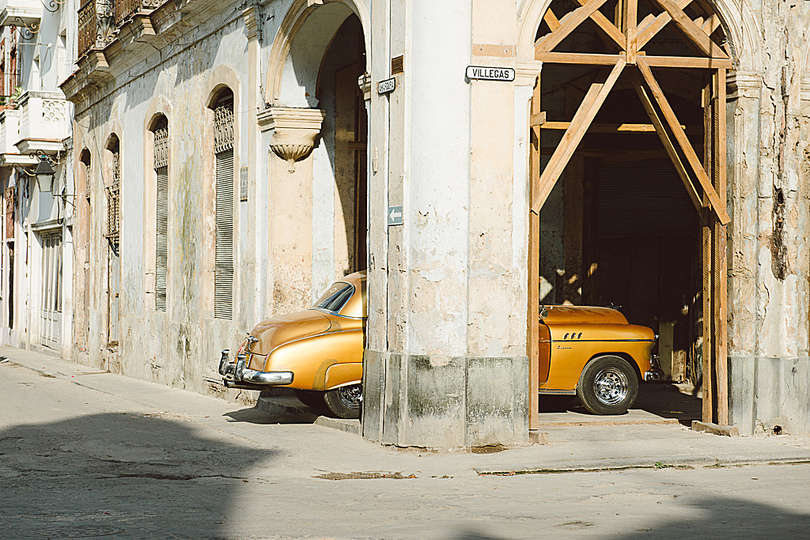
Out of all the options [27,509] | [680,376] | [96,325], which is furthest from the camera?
[96,325]

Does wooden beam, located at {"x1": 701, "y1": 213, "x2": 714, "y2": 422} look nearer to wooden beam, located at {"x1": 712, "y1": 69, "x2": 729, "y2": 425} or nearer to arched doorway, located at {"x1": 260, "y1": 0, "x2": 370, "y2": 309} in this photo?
wooden beam, located at {"x1": 712, "y1": 69, "x2": 729, "y2": 425}

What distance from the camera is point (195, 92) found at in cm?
1727

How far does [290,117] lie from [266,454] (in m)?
5.41

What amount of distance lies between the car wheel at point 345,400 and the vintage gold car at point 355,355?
1cm

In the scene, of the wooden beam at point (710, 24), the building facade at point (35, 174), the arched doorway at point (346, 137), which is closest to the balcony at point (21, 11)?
the building facade at point (35, 174)

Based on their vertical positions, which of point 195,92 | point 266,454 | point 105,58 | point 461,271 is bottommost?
point 266,454

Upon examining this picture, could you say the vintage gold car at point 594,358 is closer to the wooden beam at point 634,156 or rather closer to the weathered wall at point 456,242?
the weathered wall at point 456,242

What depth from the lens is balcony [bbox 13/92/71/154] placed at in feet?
87.8

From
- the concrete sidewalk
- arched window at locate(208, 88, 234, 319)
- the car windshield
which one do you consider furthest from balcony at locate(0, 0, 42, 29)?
the car windshield

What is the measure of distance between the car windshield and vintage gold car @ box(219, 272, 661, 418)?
14 mm

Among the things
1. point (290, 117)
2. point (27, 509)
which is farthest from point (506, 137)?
point (27, 509)

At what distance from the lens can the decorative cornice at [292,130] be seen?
14.2 m

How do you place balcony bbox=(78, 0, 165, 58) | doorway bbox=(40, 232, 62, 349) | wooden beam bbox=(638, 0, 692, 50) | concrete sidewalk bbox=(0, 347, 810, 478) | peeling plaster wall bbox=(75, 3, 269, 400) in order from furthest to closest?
doorway bbox=(40, 232, 62, 349)
balcony bbox=(78, 0, 165, 58)
peeling plaster wall bbox=(75, 3, 269, 400)
wooden beam bbox=(638, 0, 692, 50)
concrete sidewalk bbox=(0, 347, 810, 478)

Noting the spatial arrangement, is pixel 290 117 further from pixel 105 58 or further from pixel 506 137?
pixel 105 58
